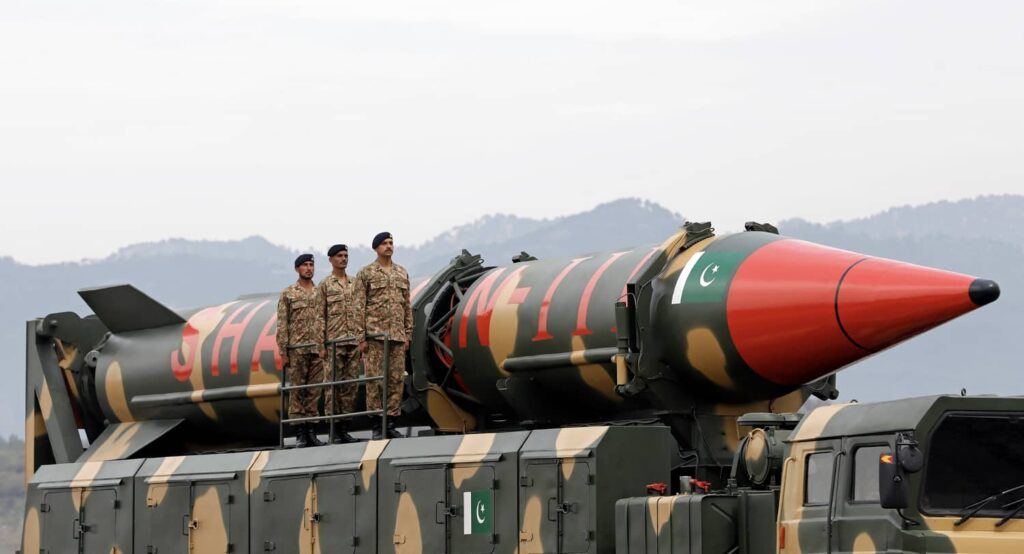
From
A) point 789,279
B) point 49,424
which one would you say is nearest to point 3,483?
point 49,424

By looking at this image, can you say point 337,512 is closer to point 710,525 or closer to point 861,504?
point 710,525

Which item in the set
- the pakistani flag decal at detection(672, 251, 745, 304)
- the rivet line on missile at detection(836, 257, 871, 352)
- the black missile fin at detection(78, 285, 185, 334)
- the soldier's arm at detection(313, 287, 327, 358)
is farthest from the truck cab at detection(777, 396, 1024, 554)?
the black missile fin at detection(78, 285, 185, 334)

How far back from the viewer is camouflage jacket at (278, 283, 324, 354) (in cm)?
1268

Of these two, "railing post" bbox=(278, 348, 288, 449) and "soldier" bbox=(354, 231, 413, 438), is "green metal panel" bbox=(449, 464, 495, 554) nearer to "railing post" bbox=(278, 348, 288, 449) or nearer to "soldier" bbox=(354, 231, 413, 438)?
"soldier" bbox=(354, 231, 413, 438)

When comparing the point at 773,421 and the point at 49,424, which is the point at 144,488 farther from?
the point at 773,421

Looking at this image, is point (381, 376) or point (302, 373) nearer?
point (381, 376)

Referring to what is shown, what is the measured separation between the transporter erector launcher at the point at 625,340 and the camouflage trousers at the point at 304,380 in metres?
0.38

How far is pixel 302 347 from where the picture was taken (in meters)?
12.7

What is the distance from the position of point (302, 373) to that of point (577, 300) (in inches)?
105

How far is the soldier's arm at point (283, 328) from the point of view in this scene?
12.8 m

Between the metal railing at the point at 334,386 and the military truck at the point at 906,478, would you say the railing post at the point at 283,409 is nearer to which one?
the metal railing at the point at 334,386

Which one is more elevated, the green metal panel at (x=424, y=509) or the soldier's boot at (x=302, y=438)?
the soldier's boot at (x=302, y=438)

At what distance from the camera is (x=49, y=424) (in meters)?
14.8

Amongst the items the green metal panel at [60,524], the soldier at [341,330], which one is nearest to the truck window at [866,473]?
the soldier at [341,330]
